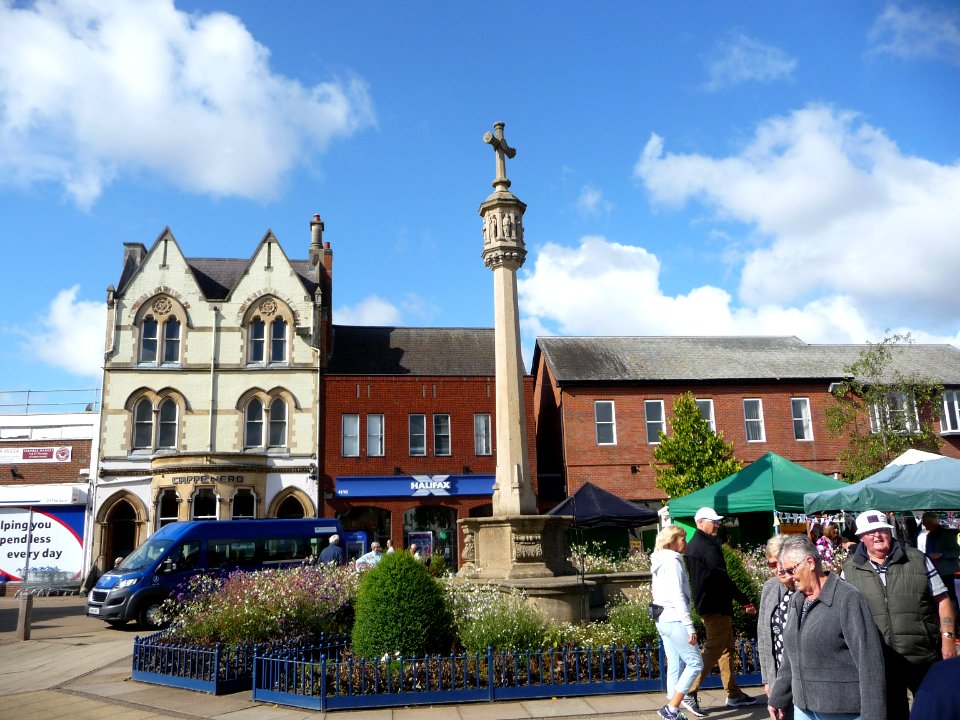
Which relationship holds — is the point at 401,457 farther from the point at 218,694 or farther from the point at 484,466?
the point at 218,694

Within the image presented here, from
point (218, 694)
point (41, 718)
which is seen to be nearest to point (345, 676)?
point (218, 694)

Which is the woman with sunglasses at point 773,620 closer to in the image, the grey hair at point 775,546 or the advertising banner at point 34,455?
the grey hair at point 775,546

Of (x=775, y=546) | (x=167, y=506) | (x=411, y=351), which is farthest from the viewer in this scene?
(x=411, y=351)

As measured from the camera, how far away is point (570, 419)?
1167 inches

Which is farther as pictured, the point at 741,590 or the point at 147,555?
the point at 147,555

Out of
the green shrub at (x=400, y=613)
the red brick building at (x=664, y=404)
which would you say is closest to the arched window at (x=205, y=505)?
the red brick building at (x=664, y=404)

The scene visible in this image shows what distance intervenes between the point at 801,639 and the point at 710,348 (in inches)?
1177

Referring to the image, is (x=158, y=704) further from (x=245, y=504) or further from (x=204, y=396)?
(x=204, y=396)

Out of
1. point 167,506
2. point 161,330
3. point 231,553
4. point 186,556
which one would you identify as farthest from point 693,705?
point 161,330

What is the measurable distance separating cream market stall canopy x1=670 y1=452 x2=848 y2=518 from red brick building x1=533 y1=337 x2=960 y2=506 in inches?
523

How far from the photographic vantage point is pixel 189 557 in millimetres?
17672

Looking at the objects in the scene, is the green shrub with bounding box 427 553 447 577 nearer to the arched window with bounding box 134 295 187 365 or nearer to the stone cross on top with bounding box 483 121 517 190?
the stone cross on top with bounding box 483 121 517 190

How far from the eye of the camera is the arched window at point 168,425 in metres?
28.8

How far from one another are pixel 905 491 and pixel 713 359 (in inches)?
785
